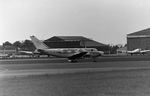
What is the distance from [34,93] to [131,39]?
144971mm

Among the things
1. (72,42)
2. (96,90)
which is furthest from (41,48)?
(72,42)

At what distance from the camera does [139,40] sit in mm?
154375

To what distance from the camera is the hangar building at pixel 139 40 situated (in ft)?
492

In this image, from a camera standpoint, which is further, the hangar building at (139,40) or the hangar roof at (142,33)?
the hangar roof at (142,33)

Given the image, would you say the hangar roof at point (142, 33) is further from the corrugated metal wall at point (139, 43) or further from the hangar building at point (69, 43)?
the hangar building at point (69, 43)

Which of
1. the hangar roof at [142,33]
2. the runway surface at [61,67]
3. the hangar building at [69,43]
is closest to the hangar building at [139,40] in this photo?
the hangar roof at [142,33]

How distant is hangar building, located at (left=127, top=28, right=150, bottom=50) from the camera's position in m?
150

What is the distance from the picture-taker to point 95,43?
174750 mm

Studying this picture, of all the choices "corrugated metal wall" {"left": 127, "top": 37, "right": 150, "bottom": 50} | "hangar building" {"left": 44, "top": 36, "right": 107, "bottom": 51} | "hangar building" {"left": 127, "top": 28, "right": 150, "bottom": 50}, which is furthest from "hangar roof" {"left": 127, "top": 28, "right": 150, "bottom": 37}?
"hangar building" {"left": 44, "top": 36, "right": 107, "bottom": 51}

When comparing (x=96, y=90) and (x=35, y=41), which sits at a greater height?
(x=35, y=41)

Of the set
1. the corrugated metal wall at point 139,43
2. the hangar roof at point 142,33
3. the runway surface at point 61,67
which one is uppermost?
the hangar roof at point 142,33

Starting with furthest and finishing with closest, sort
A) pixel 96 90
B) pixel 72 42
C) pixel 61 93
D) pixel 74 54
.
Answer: pixel 72 42, pixel 74 54, pixel 96 90, pixel 61 93

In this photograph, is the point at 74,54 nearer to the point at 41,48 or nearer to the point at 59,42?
the point at 41,48

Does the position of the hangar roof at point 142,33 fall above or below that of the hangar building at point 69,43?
above
